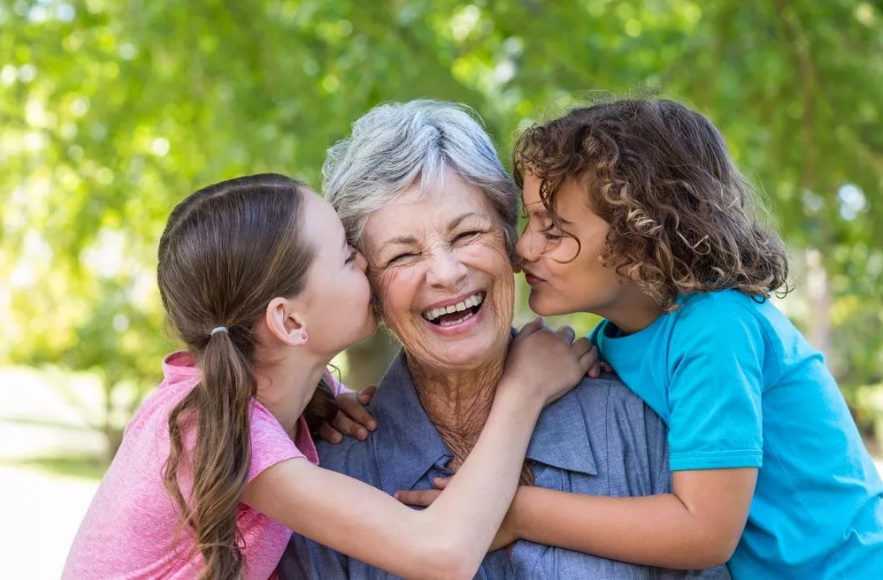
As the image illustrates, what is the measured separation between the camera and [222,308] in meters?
2.35

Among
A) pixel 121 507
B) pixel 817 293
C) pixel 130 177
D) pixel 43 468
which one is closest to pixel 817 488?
pixel 121 507

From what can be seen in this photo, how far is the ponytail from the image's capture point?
216 cm

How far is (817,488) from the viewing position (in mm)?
2408

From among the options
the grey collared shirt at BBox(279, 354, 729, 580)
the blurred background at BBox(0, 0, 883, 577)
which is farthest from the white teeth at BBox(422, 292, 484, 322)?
the blurred background at BBox(0, 0, 883, 577)

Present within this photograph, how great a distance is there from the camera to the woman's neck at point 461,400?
2627 mm

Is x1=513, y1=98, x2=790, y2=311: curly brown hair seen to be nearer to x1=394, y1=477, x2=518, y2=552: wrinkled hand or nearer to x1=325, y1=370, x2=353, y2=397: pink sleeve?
x1=394, y1=477, x2=518, y2=552: wrinkled hand

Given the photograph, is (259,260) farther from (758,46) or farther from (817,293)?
(817,293)

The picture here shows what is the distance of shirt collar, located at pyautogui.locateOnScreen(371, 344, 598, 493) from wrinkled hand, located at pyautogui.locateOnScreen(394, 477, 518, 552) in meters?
0.04

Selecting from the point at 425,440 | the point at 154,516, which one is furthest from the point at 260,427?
the point at 425,440

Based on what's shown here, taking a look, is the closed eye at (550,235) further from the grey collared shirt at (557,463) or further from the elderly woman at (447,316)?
the grey collared shirt at (557,463)

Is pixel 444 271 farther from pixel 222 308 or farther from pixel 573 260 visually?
pixel 222 308

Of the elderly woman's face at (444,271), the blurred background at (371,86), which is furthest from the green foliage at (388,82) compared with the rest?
the elderly woman's face at (444,271)

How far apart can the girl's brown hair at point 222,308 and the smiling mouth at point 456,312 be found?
0.30 m

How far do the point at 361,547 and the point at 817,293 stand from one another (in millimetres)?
11110
